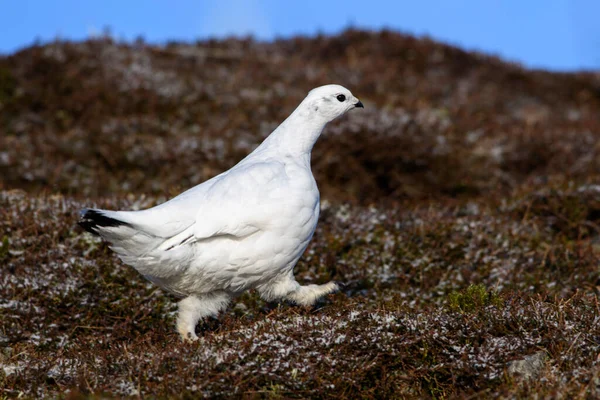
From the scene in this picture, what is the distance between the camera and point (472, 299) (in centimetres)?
457

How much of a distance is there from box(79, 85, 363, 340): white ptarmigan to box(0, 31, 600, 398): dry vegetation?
0.28 m

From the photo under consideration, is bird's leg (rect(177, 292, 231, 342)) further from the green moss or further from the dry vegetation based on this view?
the green moss

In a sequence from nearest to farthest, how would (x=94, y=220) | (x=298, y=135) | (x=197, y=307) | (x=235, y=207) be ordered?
(x=94, y=220) → (x=235, y=207) → (x=197, y=307) → (x=298, y=135)

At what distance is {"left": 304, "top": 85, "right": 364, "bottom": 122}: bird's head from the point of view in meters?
5.33

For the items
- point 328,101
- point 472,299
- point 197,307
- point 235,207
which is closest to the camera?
point 235,207

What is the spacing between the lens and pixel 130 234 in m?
4.09

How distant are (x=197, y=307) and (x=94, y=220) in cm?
113

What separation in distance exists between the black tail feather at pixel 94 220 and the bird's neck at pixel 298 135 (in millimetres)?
1549

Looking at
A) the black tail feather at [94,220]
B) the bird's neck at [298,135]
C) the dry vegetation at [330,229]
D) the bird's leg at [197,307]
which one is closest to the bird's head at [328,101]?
the bird's neck at [298,135]

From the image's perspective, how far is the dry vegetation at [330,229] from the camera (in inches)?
151

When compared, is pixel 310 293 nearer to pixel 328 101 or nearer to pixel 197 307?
pixel 197 307

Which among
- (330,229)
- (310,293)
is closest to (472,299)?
(310,293)

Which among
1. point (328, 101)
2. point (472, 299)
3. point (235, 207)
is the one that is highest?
point (328, 101)

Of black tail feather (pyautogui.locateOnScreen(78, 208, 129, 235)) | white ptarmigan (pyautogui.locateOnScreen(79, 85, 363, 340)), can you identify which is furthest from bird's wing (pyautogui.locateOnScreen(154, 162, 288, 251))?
black tail feather (pyautogui.locateOnScreen(78, 208, 129, 235))
